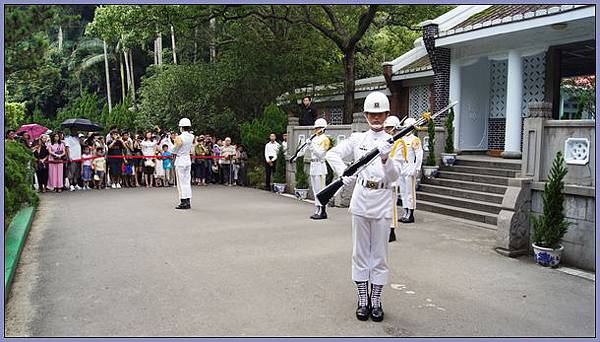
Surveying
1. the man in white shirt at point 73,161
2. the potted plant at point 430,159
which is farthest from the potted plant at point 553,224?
the man in white shirt at point 73,161

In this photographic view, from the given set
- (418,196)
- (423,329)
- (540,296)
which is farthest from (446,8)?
(423,329)

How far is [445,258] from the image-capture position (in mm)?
7020

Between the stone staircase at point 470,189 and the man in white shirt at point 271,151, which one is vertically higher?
the man in white shirt at point 271,151

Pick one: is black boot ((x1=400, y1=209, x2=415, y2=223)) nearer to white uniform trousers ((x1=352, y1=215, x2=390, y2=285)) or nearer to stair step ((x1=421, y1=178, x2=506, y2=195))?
stair step ((x1=421, y1=178, x2=506, y2=195))

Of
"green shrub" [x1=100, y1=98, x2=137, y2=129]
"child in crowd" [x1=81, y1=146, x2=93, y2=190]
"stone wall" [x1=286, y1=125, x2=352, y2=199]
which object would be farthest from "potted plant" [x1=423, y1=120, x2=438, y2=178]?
"green shrub" [x1=100, y1=98, x2=137, y2=129]

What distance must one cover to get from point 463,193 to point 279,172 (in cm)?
542

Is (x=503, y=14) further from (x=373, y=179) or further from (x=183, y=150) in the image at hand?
(x=373, y=179)

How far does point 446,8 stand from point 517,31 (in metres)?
8.17

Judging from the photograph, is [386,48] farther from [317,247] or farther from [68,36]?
[68,36]

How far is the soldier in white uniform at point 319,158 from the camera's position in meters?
9.74

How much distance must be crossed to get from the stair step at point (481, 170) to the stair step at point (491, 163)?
0.41 feet

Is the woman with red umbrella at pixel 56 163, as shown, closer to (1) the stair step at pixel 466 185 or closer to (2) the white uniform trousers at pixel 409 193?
(2) the white uniform trousers at pixel 409 193

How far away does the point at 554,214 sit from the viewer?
677cm

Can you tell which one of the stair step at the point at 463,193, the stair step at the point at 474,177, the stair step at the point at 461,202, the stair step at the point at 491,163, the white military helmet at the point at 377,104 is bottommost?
the stair step at the point at 461,202
